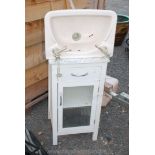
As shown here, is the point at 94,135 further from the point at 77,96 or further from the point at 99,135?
the point at 77,96

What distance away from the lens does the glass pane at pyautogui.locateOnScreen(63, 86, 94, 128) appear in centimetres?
183

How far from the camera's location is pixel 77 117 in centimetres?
192

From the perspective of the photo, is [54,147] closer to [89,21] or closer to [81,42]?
[81,42]

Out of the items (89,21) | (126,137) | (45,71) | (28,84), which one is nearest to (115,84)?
(126,137)

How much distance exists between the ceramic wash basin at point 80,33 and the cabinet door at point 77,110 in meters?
0.31

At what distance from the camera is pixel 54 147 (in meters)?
1.93

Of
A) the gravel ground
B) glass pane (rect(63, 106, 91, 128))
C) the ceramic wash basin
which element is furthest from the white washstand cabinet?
the gravel ground

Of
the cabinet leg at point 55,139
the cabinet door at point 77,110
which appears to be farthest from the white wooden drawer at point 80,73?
the cabinet leg at point 55,139

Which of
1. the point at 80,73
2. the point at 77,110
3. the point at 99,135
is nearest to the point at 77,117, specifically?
the point at 77,110

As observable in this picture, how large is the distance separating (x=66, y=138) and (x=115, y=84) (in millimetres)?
718

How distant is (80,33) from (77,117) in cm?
69

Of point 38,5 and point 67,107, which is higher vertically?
point 38,5

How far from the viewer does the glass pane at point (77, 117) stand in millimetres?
1883
